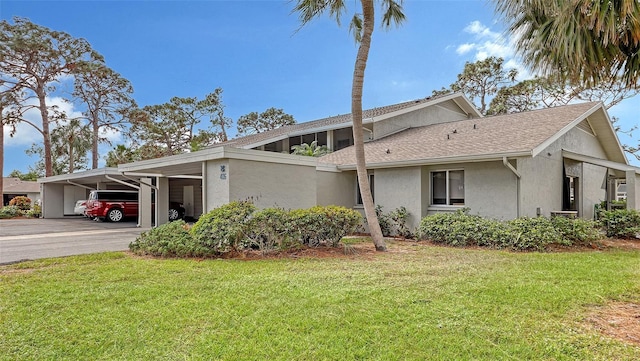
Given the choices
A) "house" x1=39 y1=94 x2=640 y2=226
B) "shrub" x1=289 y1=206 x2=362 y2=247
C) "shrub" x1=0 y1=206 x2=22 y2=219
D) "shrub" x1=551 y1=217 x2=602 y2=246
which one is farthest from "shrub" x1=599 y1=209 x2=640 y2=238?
"shrub" x1=0 y1=206 x2=22 y2=219

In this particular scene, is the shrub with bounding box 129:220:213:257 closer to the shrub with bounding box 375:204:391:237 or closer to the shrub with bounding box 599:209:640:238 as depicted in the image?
the shrub with bounding box 375:204:391:237

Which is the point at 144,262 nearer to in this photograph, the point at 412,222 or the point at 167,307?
the point at 167,307

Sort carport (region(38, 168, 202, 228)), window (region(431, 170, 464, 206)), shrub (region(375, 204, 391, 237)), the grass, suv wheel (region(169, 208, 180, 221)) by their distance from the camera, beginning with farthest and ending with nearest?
carport (region(38, 168, 202, 228))
suv wheel (region(169, 208, 180, 221))
shrub (region(375, 204, 391, 237))
window (region(431, 170, 464, 206))
the grass

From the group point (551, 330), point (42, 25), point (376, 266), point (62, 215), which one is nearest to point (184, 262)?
point (376, 266)

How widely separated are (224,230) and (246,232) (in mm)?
527

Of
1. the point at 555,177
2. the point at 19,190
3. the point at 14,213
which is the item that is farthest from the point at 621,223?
the point at 19,190

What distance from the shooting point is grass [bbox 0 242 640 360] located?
4.02 m

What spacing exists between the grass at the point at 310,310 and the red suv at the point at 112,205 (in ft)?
47.9

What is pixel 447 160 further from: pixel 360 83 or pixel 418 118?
pixel 418 118

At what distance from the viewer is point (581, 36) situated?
242 inches

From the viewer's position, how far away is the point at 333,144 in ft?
71.1

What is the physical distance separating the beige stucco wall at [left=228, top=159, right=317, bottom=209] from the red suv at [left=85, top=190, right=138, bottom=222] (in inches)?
567

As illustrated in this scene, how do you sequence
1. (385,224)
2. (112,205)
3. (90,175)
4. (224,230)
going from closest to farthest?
(224,230) < (385,224) < (90,175) < (112,205)

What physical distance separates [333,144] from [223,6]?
9553 mm
